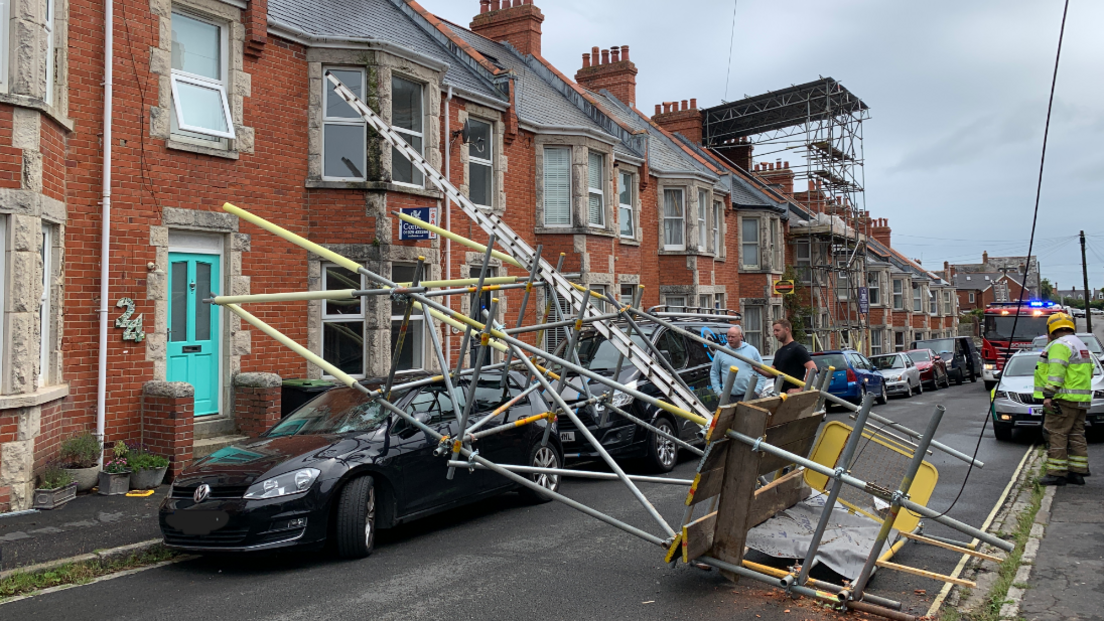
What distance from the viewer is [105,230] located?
9.33m

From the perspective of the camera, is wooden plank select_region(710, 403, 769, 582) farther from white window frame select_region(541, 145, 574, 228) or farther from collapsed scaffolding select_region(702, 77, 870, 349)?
collapsed scaffolding select_region(702, 77, 870, 349)

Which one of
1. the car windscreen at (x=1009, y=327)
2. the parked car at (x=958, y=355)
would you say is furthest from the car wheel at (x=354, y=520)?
the parked car at (x=958, y=355)

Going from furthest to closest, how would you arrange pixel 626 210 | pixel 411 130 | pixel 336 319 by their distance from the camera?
pixel 626 210 → pixel 411 130 → pixel 336 319

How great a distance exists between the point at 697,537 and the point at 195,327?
318 inches

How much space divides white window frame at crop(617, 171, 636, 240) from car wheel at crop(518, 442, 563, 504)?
11739 millimetres

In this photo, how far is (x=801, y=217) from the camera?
3353 cm

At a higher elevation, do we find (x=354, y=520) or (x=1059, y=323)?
(x=1059, y=323)

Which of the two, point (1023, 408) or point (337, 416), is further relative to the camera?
point (1023, 408)

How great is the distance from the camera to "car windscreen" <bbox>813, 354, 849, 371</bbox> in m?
18.6

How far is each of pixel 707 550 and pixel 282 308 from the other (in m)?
8.10

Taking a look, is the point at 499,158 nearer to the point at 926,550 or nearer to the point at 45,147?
the point at 45,147

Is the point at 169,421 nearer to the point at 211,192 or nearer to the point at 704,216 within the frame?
the point at 211,192

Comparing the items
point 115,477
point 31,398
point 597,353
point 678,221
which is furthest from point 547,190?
point 31,398

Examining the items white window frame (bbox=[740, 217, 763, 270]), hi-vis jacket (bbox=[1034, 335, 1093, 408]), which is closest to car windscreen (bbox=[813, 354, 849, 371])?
white window frame (bbox=[740, 217, 763, 270])
